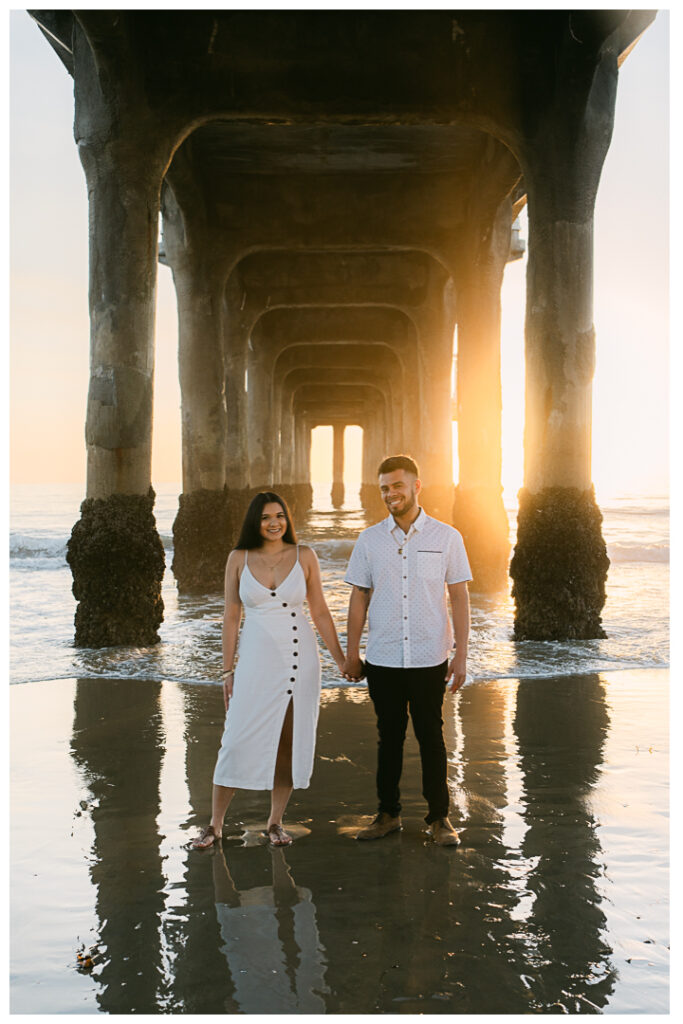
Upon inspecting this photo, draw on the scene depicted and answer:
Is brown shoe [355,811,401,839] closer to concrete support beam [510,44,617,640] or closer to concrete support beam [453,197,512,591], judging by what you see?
concrete support beam [510,44,617,640]

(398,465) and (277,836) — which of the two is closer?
(277,836)

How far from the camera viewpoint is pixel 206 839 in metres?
3.89

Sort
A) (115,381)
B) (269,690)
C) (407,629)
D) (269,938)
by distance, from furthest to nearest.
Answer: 1. (115,381)
2. (407,629)
3. (269,690)
4. (269,938)

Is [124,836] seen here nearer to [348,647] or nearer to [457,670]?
[348,647]

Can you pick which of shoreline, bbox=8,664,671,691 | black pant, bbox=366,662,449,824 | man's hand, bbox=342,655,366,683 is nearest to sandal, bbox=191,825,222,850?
black pant, bbox=366,662,449,824

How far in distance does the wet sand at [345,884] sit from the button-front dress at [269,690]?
0.37 meters

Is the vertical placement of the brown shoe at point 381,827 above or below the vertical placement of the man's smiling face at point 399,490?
below

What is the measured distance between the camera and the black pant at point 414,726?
4.05 m

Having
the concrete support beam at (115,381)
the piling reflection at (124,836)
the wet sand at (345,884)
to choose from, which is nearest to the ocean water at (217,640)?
the concrete support beam at (115,381)

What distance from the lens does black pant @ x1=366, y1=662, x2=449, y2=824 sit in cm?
405

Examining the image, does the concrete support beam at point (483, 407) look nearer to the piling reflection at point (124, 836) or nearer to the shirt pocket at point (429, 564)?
the piling reflection at point (124, 836)

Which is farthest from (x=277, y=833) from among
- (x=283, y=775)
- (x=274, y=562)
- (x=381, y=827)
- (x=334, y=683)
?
(x=334, y=683)

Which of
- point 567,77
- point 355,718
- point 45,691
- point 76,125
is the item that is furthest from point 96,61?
point 355,718

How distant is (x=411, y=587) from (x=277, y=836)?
127 cm
